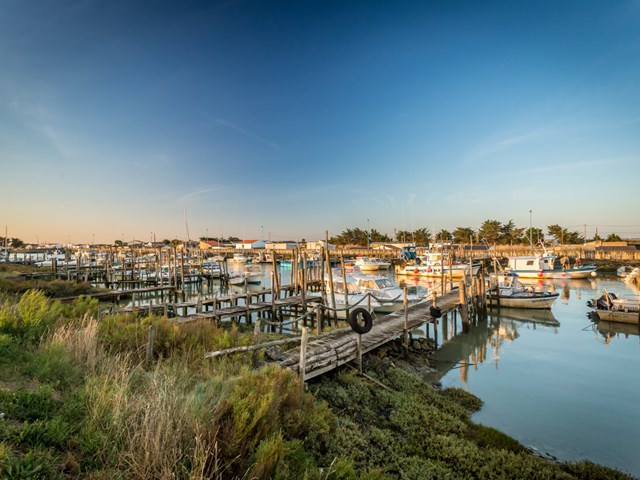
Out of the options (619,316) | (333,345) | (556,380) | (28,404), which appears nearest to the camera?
(28,404)

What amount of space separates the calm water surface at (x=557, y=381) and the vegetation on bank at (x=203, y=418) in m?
1.30

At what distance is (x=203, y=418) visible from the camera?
4.57m

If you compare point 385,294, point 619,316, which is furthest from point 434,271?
point 619,316

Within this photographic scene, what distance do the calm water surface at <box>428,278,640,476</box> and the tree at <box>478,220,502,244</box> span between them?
3419 inches

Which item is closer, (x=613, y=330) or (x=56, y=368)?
(x=56, y=368)

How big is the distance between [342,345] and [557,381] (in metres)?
8.69

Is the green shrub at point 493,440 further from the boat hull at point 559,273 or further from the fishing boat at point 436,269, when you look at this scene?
the boat hull at point 559,273

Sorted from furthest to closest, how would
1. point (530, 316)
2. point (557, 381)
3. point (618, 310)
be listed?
point (530, 316) → point (618, 310) → point (557, 381)

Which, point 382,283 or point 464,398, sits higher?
point 382,283

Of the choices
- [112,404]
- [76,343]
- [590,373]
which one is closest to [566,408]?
[590,373]

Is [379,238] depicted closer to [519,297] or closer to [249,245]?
[249,245]

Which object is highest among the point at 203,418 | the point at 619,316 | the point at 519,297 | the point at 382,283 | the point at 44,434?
the point at 44,434

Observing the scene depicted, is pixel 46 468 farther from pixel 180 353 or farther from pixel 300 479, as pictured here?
pixel 180 353

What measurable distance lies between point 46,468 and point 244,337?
22.8 ft
